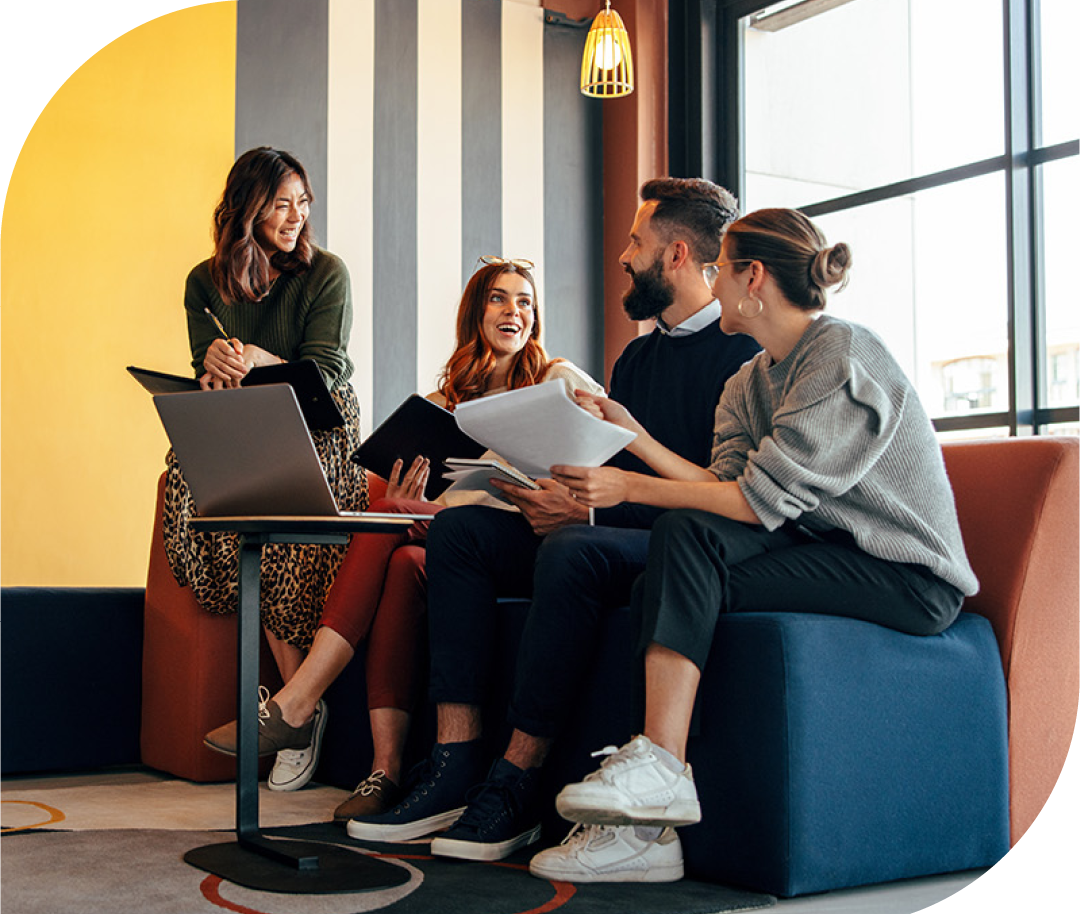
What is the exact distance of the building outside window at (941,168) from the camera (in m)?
4.02

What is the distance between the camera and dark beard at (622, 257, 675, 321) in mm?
2625

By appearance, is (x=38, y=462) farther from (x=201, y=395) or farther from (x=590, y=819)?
(x=590, y=819)

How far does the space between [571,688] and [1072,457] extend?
921 millimetres

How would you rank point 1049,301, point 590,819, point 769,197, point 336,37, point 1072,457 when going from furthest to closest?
point 769,197
point 336,37
point 1049,301
point 1072,457
point 590,819

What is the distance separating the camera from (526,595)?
248cm

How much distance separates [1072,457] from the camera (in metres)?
2.13

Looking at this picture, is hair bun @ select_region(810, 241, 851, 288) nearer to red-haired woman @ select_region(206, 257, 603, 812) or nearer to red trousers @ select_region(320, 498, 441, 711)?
red-haired woman @ select_region(206, 257, 603, 812)

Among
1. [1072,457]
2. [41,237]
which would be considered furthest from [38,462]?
[1072,457]

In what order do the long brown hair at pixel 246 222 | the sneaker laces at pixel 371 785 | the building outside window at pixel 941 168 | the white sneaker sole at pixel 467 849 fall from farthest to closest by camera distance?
the building outside window at pixel 941 168 → the long brown hair at pixel 246 222 → the sneaker laces at pixel 371 785 → the white sneaker sole at pixel 467 849

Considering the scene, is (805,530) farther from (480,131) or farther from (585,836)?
(480,131)

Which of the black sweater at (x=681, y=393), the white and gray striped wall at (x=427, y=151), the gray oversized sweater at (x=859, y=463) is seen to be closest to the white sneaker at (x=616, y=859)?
the gray oversized sweater at (x=859, y=463)

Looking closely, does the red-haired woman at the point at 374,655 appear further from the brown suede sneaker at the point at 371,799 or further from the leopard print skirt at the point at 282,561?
the leopard print skirt at the point at 282,561

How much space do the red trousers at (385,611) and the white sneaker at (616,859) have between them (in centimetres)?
73

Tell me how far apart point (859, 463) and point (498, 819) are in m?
0.82
